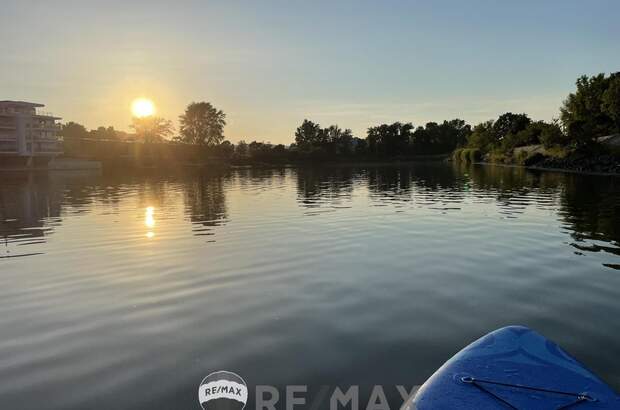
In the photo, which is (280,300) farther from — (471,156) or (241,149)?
(241,149)

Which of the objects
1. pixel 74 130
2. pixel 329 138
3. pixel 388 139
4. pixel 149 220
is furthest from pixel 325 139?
pixel 149 220

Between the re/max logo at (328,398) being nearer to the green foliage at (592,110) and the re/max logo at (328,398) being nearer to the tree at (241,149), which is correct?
the green foliage at (592,110)

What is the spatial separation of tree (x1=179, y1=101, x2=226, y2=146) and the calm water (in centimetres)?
15636

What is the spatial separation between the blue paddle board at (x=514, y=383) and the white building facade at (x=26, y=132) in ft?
389

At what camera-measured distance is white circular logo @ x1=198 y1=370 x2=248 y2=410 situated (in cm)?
659


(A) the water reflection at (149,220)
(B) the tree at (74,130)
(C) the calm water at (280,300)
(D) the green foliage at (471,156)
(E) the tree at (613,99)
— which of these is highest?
(B) the tree at (74,130)

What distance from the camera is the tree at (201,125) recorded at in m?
174

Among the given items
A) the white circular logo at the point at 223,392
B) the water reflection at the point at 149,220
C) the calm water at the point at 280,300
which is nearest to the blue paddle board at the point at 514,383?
the calm water at the point at 280,300

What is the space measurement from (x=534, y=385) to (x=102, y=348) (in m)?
7.55

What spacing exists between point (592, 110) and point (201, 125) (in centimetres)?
13325

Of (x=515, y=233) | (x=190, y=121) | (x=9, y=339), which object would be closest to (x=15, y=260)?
(x=9, y=339)

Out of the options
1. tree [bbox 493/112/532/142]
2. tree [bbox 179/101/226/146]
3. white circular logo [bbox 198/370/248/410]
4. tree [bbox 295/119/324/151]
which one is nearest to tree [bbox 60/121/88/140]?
tree [bbox 179/101/226/146]

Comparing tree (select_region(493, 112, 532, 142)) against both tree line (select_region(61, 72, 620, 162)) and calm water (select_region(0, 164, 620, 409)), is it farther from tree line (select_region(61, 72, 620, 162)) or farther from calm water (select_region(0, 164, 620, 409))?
calm water (select_region(0, 164, 620, 409))

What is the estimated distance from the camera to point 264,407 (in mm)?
6590
